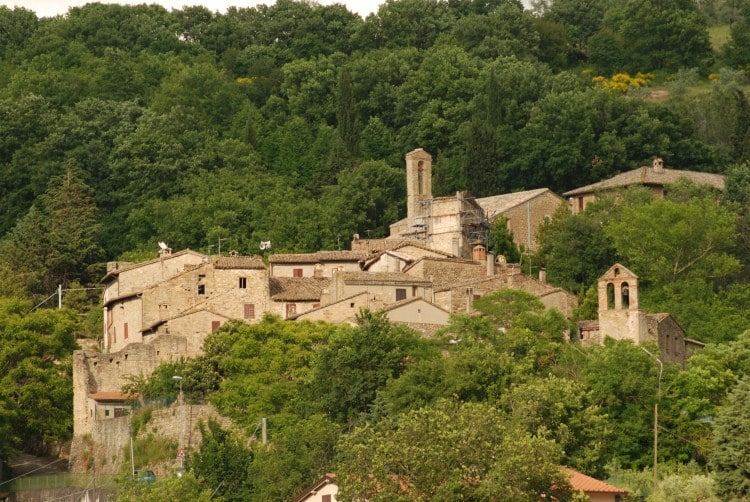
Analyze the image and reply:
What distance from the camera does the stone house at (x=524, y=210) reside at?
80.2 metres

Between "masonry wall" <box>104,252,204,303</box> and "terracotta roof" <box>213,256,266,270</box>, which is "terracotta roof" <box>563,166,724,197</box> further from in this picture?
"terracotta roof" <box>213,256,266,270</box>

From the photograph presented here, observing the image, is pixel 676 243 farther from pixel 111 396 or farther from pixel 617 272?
pixel 111 396

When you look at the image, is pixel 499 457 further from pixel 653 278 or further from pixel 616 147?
pixel 616 147

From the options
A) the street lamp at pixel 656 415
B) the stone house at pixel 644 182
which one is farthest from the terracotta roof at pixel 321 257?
the street lamp at pixel 656 415

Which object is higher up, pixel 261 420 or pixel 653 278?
pixel 653 278

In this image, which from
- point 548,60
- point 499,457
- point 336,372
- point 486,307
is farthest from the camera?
point 548,60

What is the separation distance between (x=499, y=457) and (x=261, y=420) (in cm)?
1565

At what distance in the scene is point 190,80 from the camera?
111m

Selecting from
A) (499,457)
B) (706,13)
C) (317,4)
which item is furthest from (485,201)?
(706,13)

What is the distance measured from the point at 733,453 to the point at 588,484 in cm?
384

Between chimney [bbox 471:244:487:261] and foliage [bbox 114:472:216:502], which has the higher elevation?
chimney [bbox 471:244:487:261]

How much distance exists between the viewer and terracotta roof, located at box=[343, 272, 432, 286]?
6744cm

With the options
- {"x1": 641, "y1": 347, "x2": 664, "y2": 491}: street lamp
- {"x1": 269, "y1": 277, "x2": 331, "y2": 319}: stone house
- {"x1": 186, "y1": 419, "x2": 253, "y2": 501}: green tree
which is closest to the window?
{"x1": 269, "y1": 277, "x2": 331, "y2": 319}: stone house

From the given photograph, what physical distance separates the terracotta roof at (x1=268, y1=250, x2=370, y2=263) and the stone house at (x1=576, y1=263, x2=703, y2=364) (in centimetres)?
1119
